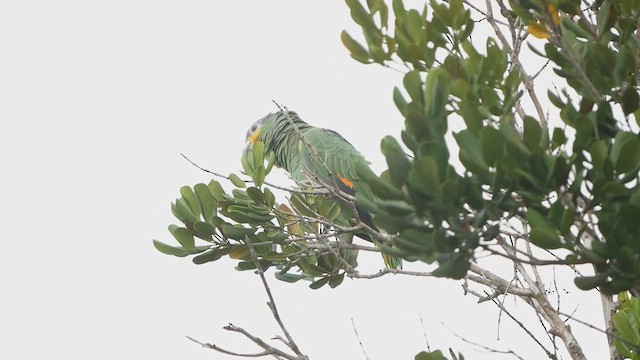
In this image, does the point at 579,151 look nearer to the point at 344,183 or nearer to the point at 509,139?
the point at 509,139

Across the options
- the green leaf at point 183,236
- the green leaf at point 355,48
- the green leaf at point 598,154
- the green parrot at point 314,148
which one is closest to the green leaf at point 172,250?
the green leaf at point 183,236

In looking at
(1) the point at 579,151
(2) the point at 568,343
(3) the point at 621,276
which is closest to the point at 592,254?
(3) the point at 621,276

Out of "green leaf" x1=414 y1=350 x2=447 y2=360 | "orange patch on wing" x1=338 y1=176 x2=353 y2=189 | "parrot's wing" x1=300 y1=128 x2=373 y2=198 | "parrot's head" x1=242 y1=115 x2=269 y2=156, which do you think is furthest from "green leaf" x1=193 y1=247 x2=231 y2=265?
"parrot's head" x1=242 y1=115 x2=269 y2=156

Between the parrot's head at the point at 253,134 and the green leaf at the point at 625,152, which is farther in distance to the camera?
the parrot's head at the point at 253,134

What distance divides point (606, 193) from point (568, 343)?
1.38 metres

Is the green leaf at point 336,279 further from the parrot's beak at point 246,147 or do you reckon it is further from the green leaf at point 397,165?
the parrot's beak at point 246,147

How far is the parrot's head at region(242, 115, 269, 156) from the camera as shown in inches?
248

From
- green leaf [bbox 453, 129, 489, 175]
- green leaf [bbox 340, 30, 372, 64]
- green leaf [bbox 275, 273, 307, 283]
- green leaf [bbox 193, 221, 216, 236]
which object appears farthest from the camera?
green leaf [bbox 275, 273, 307, 283]

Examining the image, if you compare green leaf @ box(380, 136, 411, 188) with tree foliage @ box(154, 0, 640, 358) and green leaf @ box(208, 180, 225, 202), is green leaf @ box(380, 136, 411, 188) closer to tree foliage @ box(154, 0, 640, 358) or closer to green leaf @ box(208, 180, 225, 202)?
tree foliage @ box(154, 0, 640, 358)

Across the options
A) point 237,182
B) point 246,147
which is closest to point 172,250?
point 237,182

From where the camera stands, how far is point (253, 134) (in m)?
6.40

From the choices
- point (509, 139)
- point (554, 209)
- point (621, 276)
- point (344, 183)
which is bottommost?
point (621, 276)

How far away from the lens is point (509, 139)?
67.9 inches

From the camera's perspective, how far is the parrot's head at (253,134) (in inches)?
248
